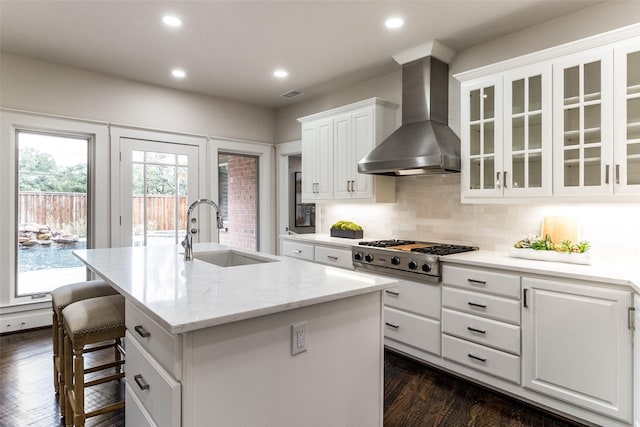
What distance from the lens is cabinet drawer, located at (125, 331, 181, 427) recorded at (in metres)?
1.23

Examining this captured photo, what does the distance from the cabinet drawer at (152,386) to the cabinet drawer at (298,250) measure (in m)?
2.47

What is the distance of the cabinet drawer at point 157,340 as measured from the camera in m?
1.23

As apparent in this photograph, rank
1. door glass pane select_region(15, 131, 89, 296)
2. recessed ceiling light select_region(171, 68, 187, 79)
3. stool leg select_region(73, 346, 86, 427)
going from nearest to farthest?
1. stool leg select_region(73, 346, 86, 427)
2. door glass pane select_region(15, 131, 89, 296)
3. recessed ceiling light select_region(171, 68, 187, 79)

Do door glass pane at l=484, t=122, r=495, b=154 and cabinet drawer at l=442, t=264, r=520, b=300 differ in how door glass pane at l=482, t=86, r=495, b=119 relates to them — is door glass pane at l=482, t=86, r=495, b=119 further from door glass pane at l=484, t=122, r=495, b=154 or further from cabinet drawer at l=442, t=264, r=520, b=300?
cabinet drawer at l=442, t=264, r=520, b=300

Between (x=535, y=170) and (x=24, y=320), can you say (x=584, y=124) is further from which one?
(x=24, y=320)

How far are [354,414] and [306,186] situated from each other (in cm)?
314

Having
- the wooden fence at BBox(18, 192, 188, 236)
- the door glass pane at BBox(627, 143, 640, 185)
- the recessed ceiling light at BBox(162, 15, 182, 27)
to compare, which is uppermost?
the recessed ceiling light at BBox(162, 15, 182, 27)

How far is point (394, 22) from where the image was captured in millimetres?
2873

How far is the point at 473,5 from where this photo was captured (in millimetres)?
2613

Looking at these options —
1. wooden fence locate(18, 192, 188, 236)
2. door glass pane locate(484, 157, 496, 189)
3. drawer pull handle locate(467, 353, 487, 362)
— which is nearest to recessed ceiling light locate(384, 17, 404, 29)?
door glass pane locate(484, 157, 496, 189)

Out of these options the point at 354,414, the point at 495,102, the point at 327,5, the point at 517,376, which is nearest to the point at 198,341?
the point at 354,414

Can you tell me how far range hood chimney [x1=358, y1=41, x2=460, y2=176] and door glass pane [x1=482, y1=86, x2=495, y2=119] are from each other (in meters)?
0.37

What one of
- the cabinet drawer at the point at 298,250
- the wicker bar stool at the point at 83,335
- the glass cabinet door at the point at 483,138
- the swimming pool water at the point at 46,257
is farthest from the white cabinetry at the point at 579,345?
the swimming pool water at the point at 46,257

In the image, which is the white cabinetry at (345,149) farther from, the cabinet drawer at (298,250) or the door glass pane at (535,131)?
the door glass pane at (535,131)
